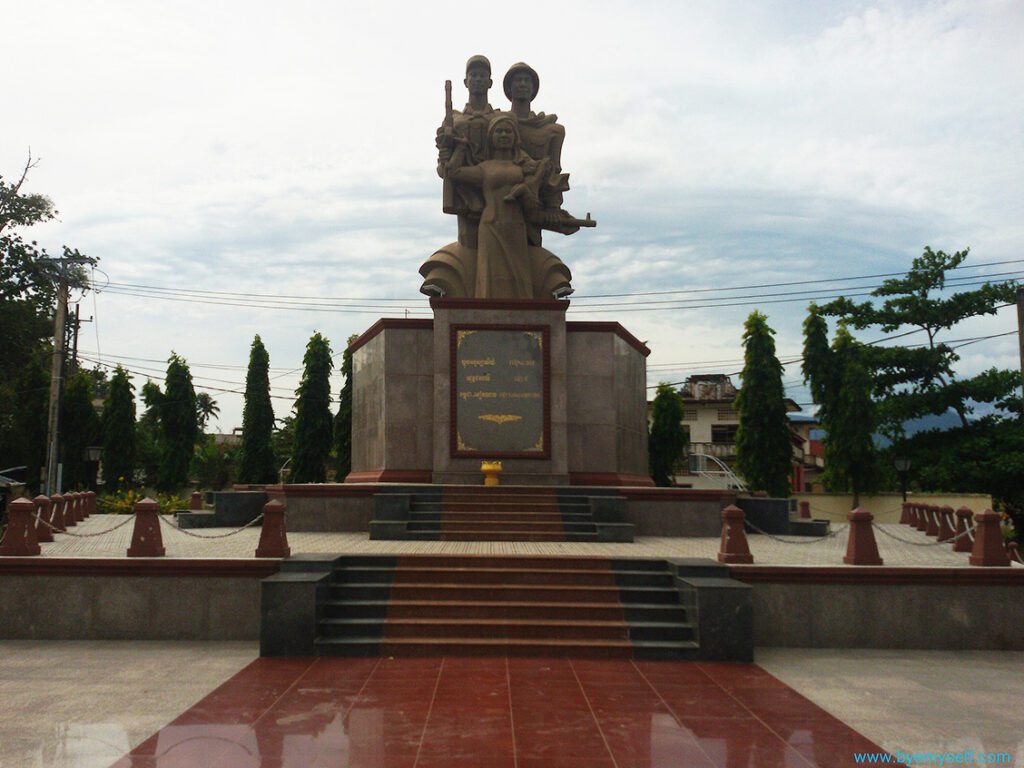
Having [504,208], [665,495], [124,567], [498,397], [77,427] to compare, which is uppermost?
[504,208]

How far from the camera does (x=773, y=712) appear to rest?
7.62 meters

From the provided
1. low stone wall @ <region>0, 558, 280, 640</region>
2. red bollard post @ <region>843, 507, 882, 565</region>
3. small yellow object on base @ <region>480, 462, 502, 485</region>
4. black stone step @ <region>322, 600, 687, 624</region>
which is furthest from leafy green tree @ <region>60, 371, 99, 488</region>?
red bollard post @ <region>843, 507, 882, 565</region>

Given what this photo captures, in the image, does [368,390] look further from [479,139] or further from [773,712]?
[773,712]

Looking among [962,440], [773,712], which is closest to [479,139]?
[773,712]

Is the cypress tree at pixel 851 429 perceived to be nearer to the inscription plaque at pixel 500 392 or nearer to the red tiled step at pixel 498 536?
the inscription plaque at pixel 500 392

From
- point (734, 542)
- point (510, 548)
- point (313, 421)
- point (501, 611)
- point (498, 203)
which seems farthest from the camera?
point (313, 421)

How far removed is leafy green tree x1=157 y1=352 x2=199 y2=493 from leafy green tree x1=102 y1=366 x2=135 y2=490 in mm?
1461

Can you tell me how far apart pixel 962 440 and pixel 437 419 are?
22.4m

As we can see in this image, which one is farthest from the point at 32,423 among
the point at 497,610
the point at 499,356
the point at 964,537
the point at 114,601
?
the point at 964,537

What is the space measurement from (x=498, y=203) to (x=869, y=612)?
39.2ft

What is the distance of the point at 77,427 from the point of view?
44.7 meters

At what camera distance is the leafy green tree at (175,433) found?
144 feet

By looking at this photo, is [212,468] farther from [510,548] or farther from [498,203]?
[510,548]

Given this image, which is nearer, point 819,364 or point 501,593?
point 501,593
